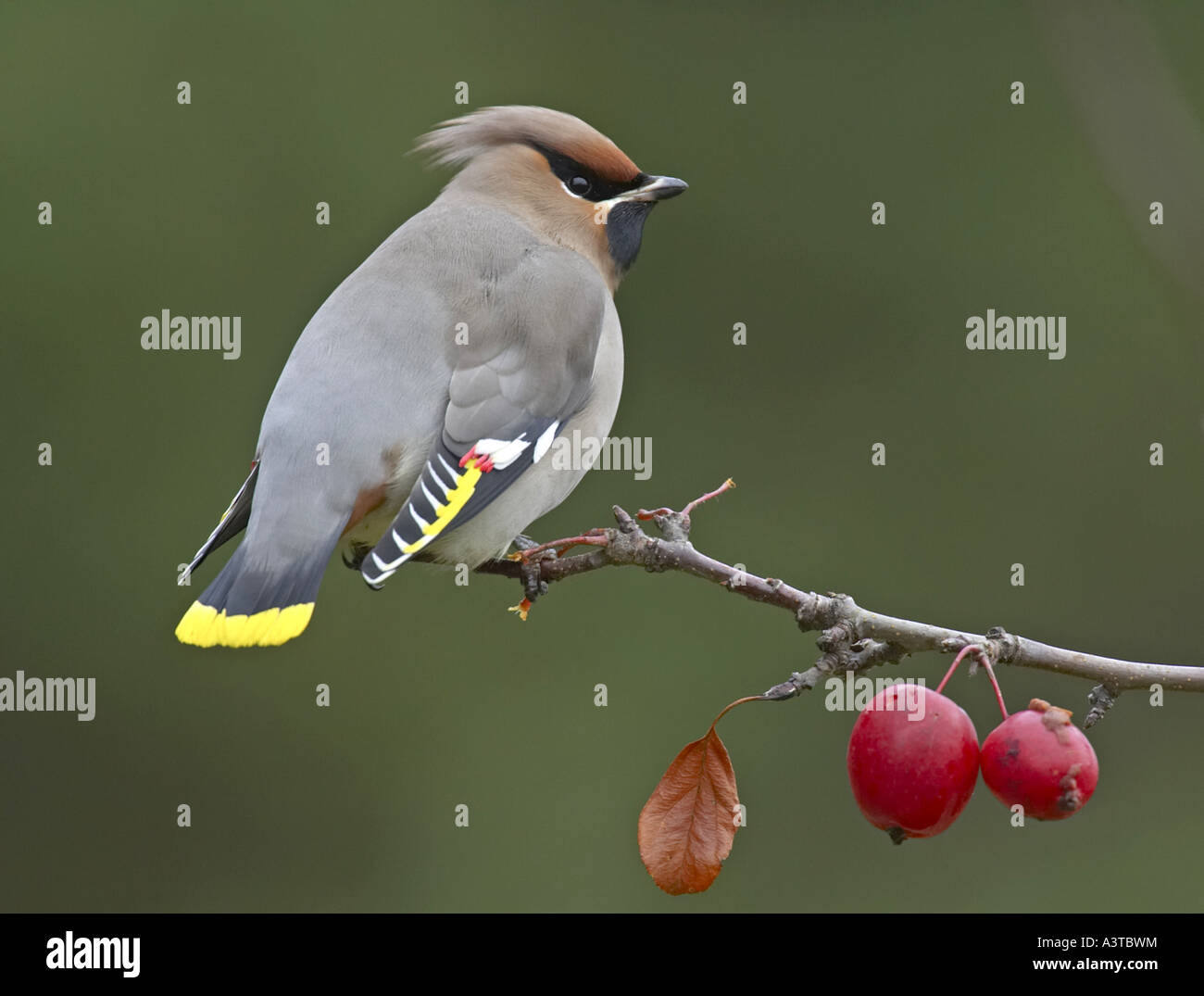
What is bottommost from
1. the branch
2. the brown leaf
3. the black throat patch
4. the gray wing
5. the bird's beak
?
the brown leaf

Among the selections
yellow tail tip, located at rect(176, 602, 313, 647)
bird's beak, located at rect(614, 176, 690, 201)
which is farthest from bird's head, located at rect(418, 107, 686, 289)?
yellow tail tip, located at rect(176, 602, 313, 647)

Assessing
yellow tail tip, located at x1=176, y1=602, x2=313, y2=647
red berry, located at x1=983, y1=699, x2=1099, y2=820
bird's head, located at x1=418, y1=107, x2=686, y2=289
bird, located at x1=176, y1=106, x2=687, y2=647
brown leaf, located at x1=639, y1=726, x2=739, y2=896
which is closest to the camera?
red berry, located at x1=983, y1=699, x2=1099, y2=820

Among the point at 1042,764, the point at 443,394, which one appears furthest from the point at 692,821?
the point at 443,394

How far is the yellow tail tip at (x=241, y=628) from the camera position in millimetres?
2898

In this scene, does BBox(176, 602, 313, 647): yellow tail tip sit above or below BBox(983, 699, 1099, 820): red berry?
above

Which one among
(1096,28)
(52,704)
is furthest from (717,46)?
(52,704)

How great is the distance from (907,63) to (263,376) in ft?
9.00

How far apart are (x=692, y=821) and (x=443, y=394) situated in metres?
1.18

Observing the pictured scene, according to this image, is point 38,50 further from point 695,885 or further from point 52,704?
point 695,885

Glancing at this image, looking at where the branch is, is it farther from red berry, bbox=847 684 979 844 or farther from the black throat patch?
→ the black throat patch

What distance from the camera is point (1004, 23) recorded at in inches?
264

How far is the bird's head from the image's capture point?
3826 mm

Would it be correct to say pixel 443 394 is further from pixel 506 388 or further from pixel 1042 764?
pixel 1042 764

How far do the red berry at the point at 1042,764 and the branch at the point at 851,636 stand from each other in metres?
0.14
